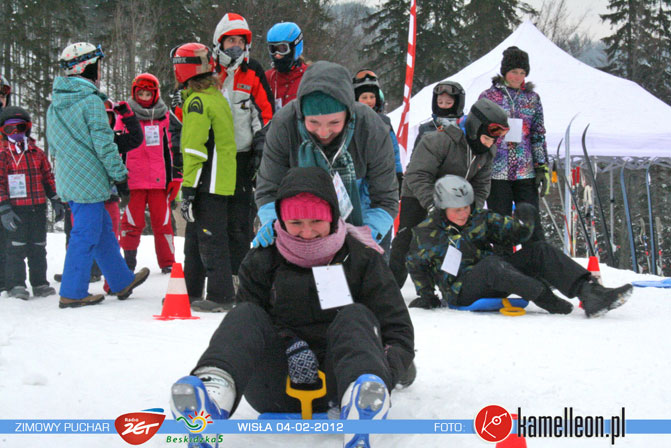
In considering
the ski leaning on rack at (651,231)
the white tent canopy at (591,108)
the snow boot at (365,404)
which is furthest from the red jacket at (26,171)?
the ski leaning on rack at (651,231)

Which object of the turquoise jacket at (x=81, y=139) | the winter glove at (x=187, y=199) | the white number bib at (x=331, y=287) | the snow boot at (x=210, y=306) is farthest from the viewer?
the turquoise jacket at (x=81, y=139)

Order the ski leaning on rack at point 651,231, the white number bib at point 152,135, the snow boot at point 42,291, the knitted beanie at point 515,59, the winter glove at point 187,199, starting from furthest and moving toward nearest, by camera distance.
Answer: the ski leaning on rack at point 651,231 < the white number bib at point 152,135 < the knitted beanie at point 515,59 < the snow boot at point 42,291 < the winter glove at point 187,199

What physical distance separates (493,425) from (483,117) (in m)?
3.27

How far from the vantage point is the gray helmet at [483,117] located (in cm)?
468

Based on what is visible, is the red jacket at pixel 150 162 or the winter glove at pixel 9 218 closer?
the winter glove at pixel 9 218

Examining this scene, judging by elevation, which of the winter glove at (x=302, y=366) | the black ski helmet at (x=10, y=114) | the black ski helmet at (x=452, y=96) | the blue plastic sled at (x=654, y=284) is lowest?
the blue plastic sled at (x=654, y=284)

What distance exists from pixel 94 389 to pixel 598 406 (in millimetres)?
1896

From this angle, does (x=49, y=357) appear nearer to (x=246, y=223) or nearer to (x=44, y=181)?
(x=246, y=223)

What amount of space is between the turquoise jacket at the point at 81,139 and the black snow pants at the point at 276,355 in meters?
2.98

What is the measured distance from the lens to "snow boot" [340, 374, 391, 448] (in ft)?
5.44

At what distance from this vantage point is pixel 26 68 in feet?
66.3

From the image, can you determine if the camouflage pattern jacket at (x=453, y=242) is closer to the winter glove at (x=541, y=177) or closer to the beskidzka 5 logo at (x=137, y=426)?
the winter glove at (x=541, y=177)

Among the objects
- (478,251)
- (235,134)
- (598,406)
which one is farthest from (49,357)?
(478,251)

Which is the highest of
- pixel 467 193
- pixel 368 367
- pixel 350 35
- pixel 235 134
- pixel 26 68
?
pixel 350 35
